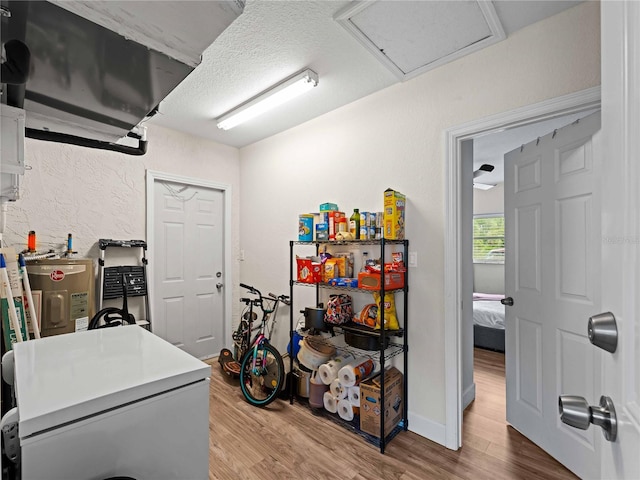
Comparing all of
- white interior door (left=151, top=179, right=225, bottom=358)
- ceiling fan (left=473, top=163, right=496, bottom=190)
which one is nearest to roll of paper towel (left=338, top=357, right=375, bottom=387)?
white interior door (left=151, top=179, right=225, bottom=358)

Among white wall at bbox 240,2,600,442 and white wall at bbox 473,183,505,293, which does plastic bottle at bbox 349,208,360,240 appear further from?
white wall at bbox 473,183,505,293

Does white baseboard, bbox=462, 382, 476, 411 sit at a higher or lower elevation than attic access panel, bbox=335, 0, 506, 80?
lower

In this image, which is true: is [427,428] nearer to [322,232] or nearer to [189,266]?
[322,232]

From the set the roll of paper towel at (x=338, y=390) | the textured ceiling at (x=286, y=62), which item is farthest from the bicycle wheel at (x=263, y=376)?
the textured ceiling at (x=286, y=62)

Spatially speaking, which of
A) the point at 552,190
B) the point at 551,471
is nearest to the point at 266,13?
the point at 552,190

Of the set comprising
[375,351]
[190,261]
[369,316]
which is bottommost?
[375,351]

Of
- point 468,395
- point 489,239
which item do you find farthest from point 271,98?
point 489,239

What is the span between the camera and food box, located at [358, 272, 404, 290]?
215 centimetres

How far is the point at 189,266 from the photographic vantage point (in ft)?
11.7

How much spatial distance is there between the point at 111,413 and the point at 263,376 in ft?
6.97

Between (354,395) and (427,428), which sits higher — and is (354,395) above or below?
above

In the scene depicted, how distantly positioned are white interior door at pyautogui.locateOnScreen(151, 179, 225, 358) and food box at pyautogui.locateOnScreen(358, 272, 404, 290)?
221 centimetres

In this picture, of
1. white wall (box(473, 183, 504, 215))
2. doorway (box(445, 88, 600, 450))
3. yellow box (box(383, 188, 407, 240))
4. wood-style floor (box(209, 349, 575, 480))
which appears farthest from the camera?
white wall (box(473, 183, 504, 215))

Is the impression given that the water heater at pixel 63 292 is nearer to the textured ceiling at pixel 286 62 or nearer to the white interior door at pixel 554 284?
the textured ceiling at pixel 286 62
